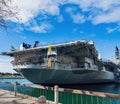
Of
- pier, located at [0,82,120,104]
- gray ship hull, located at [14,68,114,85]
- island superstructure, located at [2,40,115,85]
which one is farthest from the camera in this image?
gray ship hull, located at [14,68,114,85]

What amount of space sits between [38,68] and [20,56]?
7.03 m

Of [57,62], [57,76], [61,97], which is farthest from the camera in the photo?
[57,76]

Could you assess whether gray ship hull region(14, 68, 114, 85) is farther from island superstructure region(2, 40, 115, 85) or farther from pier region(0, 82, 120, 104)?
pier region(0, 82, 120, 104)

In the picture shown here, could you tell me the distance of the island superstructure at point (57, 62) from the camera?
43.2m

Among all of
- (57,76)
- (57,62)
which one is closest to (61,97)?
(57,62)

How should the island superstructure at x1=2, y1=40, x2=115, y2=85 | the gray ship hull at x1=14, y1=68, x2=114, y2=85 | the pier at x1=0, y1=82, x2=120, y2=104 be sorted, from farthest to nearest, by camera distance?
1. the gray ship hull at x1=14, y1=68, x2=114, y2=85
2. the island superstructure at x1=2, y1=40, x2=115, y2=85
3. the pier at x1=0, y1=82, x2=120, y2=104

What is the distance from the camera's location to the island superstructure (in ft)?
142

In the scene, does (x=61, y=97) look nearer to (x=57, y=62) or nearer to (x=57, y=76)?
(x=57, y=62)

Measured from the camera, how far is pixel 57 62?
45.8 metres

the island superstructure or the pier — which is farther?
the island superstructure

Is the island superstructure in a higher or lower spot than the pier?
higher

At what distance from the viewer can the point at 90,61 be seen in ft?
174

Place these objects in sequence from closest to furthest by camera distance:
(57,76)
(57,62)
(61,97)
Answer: (61,97), (57,62), (57,76)

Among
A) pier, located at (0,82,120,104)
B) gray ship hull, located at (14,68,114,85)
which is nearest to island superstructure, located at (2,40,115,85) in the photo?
gray ship hull, located at (14,68,114,85)
